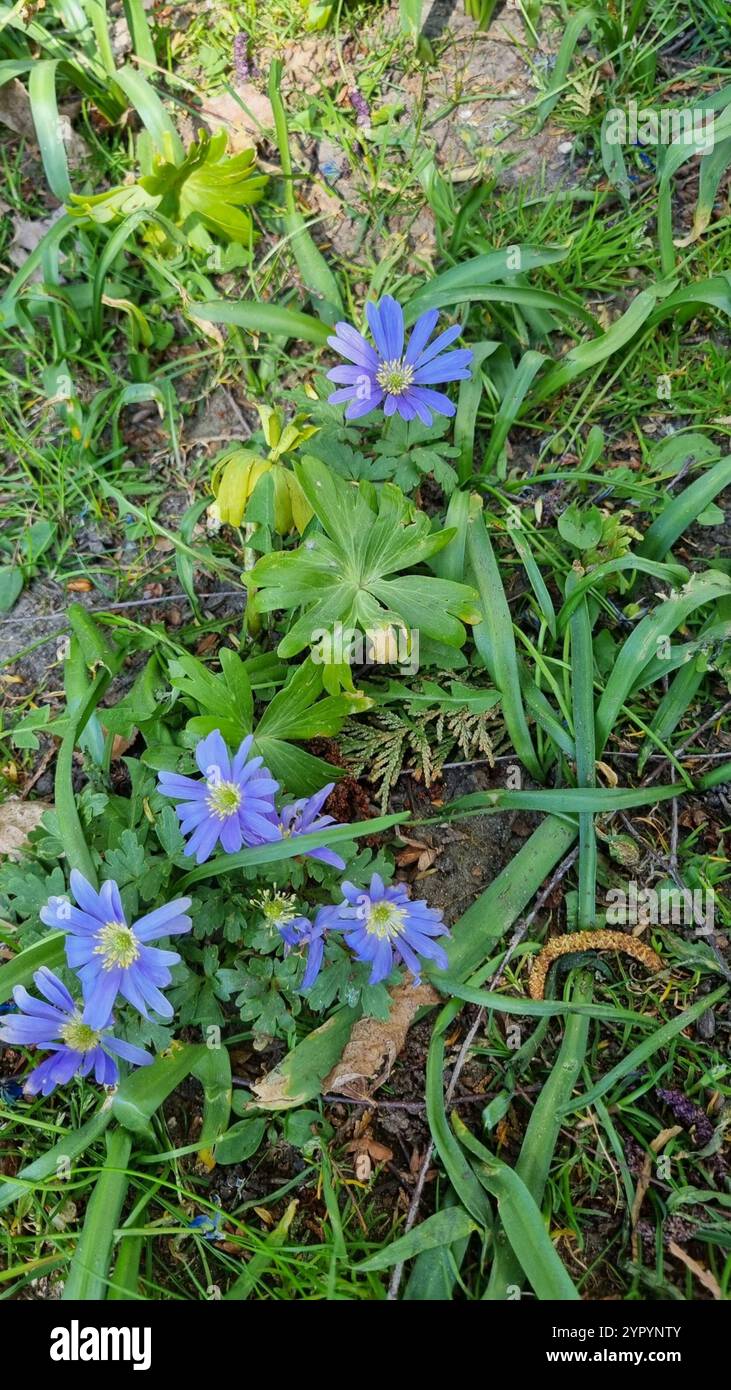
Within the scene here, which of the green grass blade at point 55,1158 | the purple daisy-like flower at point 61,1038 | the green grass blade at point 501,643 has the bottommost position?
the green grass blade at point 55,1158

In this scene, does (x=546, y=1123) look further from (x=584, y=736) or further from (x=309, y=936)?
(x=584, y=736)

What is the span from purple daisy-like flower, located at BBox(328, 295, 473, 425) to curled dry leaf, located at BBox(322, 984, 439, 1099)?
1.38m

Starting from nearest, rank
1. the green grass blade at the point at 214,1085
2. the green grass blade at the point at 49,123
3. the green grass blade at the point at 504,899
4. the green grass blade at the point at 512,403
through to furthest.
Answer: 1. the green grass blade at the point at 214,1085
2. the green grass blade at the point at 504,899
3. the green grass blade at the point at 512,403
4. the green grass blade at the point at 49,123

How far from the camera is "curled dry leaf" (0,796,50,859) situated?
2.29m

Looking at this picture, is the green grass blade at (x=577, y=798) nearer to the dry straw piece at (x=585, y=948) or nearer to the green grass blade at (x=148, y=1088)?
the dry straw piece at (x=585, y=948)

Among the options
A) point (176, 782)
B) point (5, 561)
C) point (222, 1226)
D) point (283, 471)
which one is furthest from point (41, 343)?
point (222, 1226)

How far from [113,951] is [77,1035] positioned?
0.74ft

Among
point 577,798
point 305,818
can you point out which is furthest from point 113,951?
point 577,798

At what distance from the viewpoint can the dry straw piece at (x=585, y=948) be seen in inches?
83.3

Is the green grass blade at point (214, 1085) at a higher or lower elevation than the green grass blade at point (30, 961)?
lower

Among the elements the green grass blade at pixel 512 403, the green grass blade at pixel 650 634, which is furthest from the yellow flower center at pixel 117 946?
the green grass blade at pixel 512 403

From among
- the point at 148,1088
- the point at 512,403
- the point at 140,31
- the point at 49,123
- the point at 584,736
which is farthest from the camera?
the point at 140,31

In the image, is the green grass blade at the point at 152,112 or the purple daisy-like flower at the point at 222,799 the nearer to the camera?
the purple daisy-like flower at the point at 222,799

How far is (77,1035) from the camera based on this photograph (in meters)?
1.93
